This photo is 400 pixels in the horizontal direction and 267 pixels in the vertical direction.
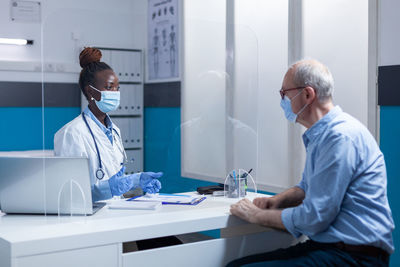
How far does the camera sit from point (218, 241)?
196 cm

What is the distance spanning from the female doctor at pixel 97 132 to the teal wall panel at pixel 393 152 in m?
1.26

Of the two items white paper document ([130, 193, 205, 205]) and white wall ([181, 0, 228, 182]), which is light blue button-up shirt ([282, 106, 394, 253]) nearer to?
white paper document ([130, 193, 205, 205])

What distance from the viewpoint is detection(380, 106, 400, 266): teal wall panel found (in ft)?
8.07

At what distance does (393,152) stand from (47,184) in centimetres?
160

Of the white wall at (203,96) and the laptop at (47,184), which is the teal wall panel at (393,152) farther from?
the laptop at (47,184)

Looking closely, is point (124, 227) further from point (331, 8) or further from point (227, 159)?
point (331, 8)

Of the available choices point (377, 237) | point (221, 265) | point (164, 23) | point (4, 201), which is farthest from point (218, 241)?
point (164, 23)

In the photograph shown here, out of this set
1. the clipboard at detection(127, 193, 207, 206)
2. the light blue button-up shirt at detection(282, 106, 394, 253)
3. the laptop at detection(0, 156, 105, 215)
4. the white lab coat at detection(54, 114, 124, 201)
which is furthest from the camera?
the clipboard at detection(127, 193, 207, 206)

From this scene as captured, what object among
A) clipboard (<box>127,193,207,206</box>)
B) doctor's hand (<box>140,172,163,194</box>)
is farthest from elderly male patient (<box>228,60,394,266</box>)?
doctor's hand (<box>140,172,163,194</box>)

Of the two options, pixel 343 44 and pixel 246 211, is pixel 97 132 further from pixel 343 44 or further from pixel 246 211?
pixel 343 44

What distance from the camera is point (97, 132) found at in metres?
2.06

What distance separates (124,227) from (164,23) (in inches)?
47.9

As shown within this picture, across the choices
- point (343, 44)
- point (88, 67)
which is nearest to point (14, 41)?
point (88, 67)

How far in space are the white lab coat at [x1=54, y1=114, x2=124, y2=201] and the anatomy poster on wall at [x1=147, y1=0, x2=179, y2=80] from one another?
42 centimetres
